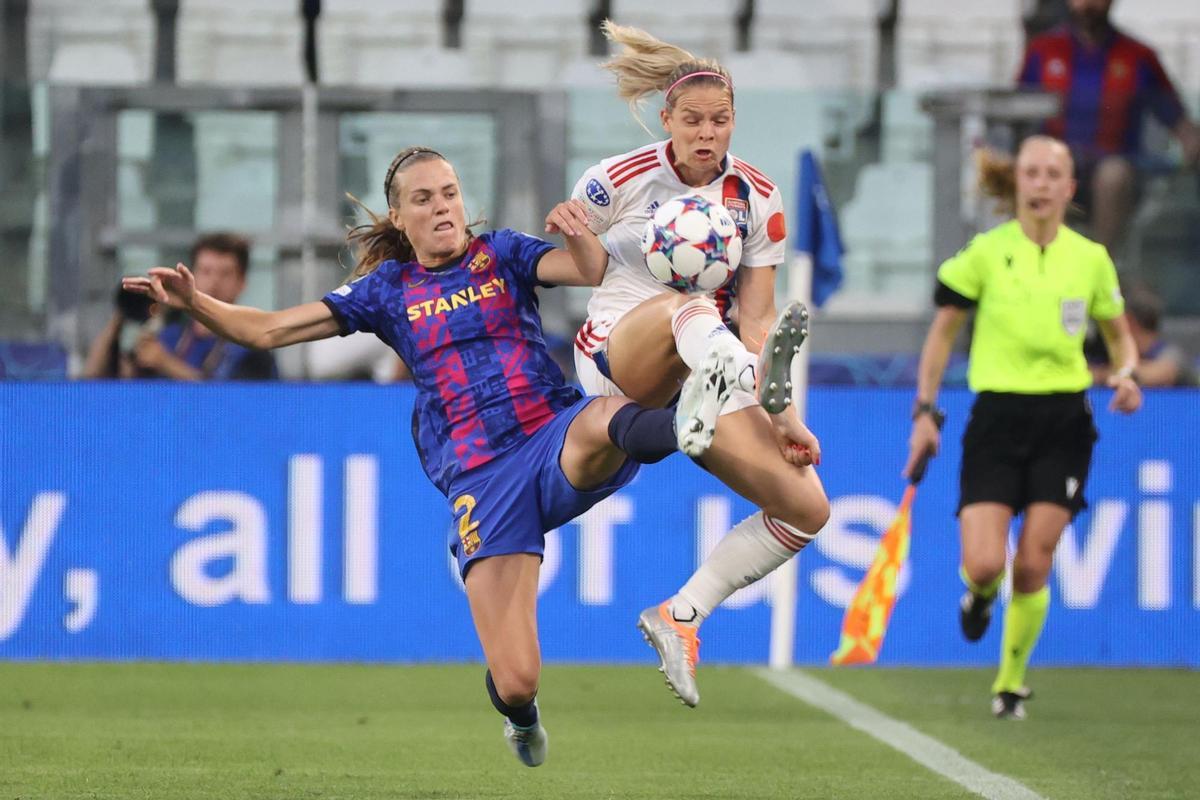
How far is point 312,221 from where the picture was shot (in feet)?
37.7

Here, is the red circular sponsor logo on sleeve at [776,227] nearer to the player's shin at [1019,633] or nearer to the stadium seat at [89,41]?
the player's shin at [1019,633]

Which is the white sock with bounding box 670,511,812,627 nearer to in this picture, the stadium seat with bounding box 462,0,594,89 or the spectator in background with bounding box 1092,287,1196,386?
the spectator in background with bounding box 1092,287,1196,386

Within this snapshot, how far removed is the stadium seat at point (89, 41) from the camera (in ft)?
38.9

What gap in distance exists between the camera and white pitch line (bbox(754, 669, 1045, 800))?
6.18m

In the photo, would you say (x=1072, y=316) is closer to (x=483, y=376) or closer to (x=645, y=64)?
(x=645, y=64)

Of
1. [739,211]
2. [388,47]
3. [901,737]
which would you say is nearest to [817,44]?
[388,47]

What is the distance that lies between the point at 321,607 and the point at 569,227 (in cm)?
494

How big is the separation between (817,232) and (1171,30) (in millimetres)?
3339

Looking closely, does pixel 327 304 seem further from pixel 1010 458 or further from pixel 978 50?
pixel 978 50

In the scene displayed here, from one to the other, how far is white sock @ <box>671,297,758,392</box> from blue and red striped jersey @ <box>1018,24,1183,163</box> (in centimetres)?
654

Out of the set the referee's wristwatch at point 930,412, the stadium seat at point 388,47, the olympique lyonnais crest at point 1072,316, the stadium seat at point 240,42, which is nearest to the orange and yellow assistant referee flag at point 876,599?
the referee's wristwatch at point 930,412

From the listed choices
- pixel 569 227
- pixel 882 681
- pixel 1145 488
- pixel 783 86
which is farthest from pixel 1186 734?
pixel 783 86

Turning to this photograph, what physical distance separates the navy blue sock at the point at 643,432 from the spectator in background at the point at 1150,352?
232 inches

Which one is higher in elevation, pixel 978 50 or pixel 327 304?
pixel 978 50
